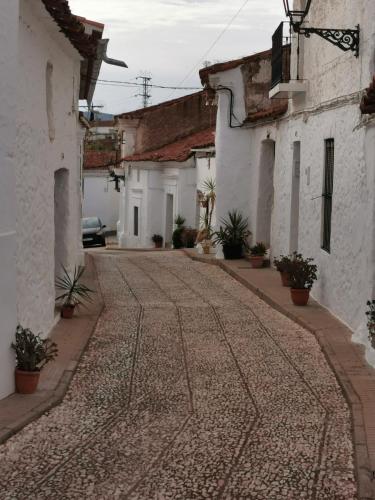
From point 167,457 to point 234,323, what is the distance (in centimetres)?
485

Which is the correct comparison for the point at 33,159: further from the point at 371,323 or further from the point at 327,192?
the point at 327,192

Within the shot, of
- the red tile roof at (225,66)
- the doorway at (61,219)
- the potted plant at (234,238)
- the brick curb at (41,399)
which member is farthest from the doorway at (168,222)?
the brick curb at (41,399)

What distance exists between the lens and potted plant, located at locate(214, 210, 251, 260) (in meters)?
16.9

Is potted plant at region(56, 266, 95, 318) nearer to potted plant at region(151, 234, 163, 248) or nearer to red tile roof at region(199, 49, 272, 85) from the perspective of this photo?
red tile roof at region(199, 49, 272, 85)

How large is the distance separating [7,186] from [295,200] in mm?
7966

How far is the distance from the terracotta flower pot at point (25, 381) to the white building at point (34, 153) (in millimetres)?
91

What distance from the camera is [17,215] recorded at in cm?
705

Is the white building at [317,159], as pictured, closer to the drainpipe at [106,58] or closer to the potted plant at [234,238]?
the potted plant at [234,238]

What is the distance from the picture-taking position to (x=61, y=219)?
36.1ft

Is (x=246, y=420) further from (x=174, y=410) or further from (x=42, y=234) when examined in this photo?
(x=42, y=234)

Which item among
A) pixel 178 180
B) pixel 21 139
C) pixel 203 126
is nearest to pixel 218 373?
pixel 21 139

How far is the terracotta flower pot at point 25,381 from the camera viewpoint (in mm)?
6582

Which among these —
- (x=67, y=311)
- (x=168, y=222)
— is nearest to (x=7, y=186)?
(x=67, y=311)

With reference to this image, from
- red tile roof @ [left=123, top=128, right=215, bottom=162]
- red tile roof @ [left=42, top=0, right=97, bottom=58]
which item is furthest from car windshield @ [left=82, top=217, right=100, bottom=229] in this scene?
red tile roof @ [left=42, top=0, right=97, bottom=58]
